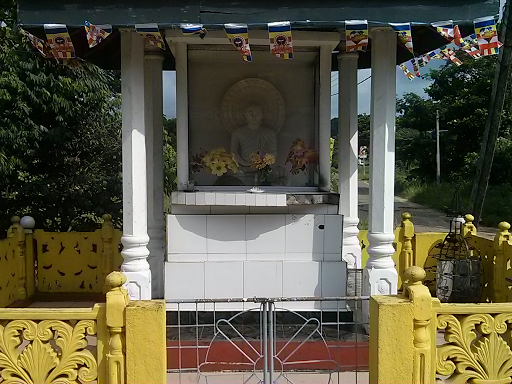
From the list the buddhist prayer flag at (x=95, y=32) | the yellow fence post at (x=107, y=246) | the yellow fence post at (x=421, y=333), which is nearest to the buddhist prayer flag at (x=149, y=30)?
the buddhist prayer flag at (x=95, y=32)

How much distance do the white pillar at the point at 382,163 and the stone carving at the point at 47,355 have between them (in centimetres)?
285

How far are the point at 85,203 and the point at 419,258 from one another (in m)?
5.85

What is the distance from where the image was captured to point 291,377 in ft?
13.3

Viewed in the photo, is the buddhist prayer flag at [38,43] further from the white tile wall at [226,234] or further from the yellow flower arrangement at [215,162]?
the white tile wall at [226,234]

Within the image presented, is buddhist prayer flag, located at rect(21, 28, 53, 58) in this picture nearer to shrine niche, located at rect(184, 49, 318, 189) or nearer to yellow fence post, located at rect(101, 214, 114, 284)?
shrine niche, located at rect(184, 49, 318, 189)

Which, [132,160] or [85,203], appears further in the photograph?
[85,203]

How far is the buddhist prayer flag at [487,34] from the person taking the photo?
438cm

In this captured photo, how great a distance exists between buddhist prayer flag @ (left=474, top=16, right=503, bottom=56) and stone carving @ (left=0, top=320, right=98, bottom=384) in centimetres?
386

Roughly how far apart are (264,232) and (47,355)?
2.78 meters

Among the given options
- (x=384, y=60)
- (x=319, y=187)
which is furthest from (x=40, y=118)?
(x=384, y=60)

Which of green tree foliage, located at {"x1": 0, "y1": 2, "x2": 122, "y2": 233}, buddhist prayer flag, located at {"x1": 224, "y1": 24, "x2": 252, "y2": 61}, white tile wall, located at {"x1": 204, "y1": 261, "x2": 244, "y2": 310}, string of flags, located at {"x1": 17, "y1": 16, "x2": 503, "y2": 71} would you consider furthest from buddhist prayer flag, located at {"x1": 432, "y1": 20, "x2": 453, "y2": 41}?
green tree foliage, located at {"x1": 0, "y1": 2, "x2": 122, "y2": 233}

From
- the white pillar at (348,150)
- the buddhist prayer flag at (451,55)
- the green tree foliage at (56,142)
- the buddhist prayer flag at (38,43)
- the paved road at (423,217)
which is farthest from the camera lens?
the paved road at (423,217)

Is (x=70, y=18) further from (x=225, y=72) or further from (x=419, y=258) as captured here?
(x=419, y=258)

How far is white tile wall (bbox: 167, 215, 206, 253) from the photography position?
5.47 meters
